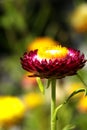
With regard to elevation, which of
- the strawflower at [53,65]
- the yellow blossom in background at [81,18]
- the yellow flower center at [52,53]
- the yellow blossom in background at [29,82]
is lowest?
the strawflower at [53,65]

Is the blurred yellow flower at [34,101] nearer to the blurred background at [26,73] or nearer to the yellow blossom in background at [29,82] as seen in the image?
the blurred background at [26,73]

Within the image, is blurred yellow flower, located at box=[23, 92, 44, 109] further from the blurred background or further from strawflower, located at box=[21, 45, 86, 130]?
strawflower, located at box=[21, 45, 86, 130]

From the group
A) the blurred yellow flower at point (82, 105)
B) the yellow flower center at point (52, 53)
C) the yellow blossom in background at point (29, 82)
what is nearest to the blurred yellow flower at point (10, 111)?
the blurred yellow flower at point (82, 105)

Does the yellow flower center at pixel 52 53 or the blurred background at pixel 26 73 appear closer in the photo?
the yellow flower center at pixel 52 53

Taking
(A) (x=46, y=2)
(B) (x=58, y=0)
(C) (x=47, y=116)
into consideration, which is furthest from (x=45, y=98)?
(B) (x=58, y=0)

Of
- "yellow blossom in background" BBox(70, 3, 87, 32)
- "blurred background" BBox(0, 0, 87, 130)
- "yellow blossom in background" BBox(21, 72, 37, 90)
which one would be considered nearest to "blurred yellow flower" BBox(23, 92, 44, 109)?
"blurred background" BBox(0, 0, 87, 130)

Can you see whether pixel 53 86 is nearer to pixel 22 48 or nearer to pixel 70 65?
pixel 70 65

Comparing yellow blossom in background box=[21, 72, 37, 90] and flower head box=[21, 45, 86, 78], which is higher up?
yellow blossom in background box=[21, 72, 37, 90]

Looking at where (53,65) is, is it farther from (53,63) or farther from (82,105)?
(82,105)
